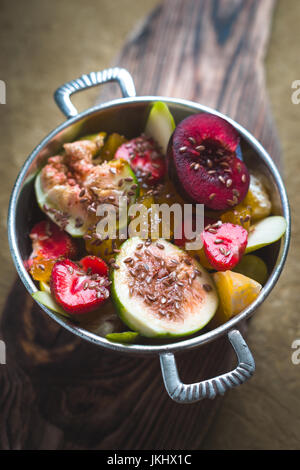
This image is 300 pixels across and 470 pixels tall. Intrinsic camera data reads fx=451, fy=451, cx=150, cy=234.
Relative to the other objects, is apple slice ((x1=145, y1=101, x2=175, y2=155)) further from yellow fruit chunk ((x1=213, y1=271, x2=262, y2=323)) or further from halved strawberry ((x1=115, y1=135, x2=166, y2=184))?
yellow fruit chunk ((x1=213, y1=271, x2=262, y2=323))

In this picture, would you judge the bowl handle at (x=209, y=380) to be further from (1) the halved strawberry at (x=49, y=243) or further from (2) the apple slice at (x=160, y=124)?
(2) the apple slice at (x=160, y=124)

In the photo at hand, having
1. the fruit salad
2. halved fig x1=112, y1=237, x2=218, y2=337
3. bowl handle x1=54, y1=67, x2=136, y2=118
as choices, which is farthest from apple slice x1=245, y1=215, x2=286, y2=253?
bowl handle x1=54, y1=67, x2=136, y2=118

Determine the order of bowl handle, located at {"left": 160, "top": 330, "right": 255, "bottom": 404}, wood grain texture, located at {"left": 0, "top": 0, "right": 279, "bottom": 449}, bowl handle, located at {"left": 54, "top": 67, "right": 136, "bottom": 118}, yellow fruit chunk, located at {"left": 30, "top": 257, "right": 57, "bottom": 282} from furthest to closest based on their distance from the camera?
wood grain texture, located at {"left": 0, "top": 0, "right": 279, "bottom": 449}, bowl handle, located at {"left": 54, "top": 67, "right": 136, "bottom": 118}, yellow fruit chunk, located at {"left": 30, "top": 257, "right": 57, "bottom": 282}, bowl handle, located at {"left": 160, "top": 330, "right": 255, "bottom": 404}

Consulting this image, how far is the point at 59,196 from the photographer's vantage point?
1.11 m

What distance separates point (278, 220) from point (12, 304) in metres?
0.83

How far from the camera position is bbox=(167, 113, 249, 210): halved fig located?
1.06 metres

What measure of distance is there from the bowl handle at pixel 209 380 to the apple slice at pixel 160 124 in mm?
511

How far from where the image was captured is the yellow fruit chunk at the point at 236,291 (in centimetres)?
101

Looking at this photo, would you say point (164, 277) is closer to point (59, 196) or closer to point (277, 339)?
point (59, 196)

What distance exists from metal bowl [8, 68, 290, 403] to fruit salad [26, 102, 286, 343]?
0.09ft

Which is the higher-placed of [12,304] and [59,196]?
[59,196]

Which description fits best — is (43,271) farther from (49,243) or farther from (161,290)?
(161,290)

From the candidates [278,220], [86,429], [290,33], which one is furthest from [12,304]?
[290,33]
